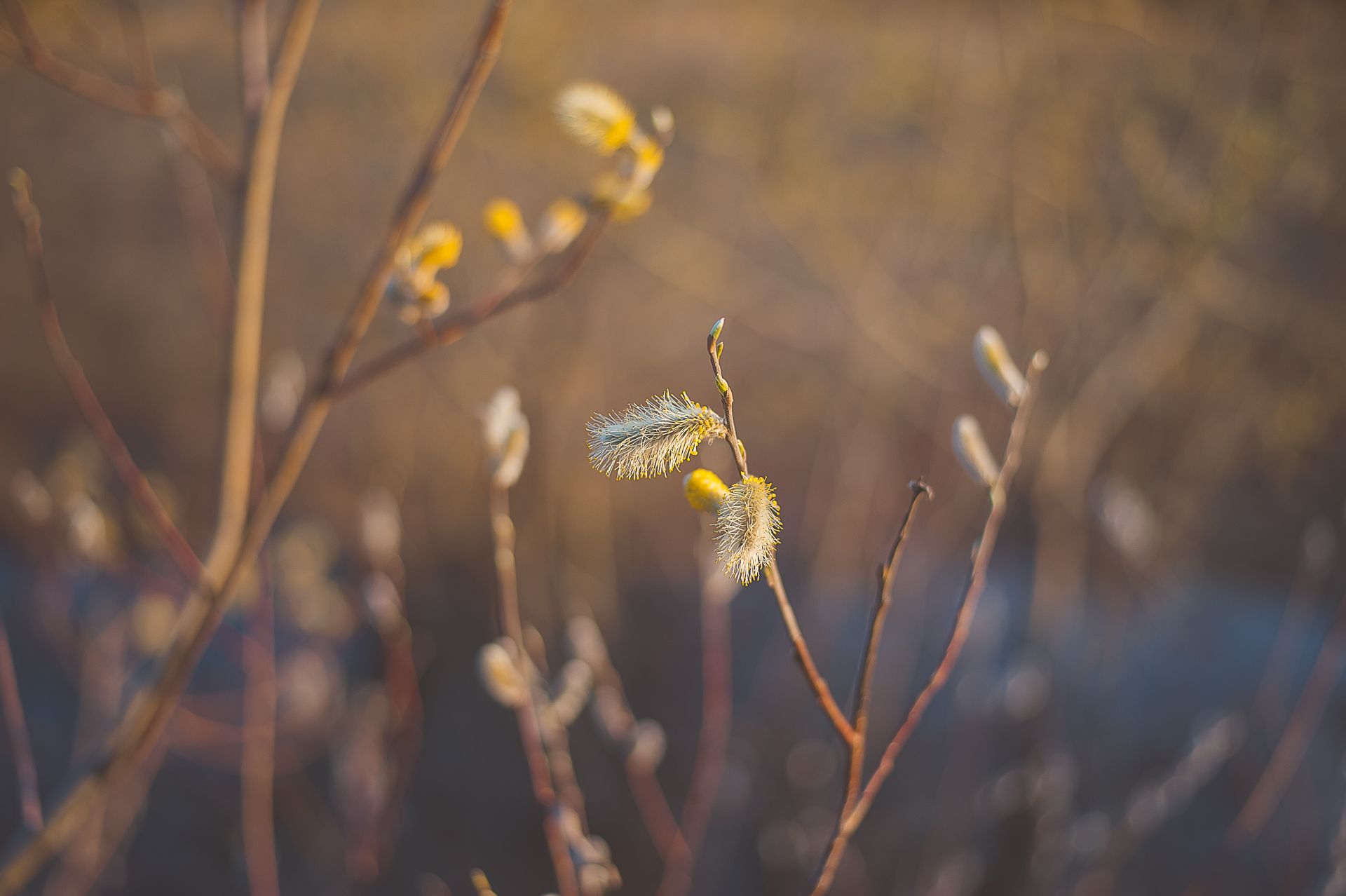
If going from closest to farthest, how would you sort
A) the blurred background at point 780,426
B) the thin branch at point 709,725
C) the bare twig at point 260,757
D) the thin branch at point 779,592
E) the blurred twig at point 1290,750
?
the thin branch at point 779,592 → the thin branch at point 709,725 → the bare twig at point 260,757 → the blurred twig at point 1290,750 → the blurred background at point 780,426

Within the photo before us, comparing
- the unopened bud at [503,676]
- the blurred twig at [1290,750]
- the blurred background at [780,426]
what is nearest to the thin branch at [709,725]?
the blurred background at [780,426]

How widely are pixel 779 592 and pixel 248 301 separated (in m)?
0.50

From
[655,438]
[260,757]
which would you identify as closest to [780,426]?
[260,757]

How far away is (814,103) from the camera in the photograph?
229 centimetres

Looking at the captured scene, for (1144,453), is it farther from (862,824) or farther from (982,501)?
(862,824)

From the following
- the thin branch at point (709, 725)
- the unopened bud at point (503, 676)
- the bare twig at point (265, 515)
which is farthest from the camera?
the thin branch at point (709, 725)

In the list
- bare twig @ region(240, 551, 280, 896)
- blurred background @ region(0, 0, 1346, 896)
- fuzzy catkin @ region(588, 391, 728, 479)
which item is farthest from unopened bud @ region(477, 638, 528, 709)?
blurred background @ region(0, 0, 1346, 896)

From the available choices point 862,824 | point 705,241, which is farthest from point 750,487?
point 705,241

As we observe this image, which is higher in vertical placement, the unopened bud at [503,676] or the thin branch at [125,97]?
the thin branch at [125,97]

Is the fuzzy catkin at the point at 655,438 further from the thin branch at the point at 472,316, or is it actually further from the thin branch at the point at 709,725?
the thin branch at the point at 709,725

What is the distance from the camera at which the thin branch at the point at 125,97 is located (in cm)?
63

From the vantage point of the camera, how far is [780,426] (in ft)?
8.52

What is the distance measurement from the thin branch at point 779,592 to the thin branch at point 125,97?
18.8 inches

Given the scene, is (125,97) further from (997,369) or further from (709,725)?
(709,725)
